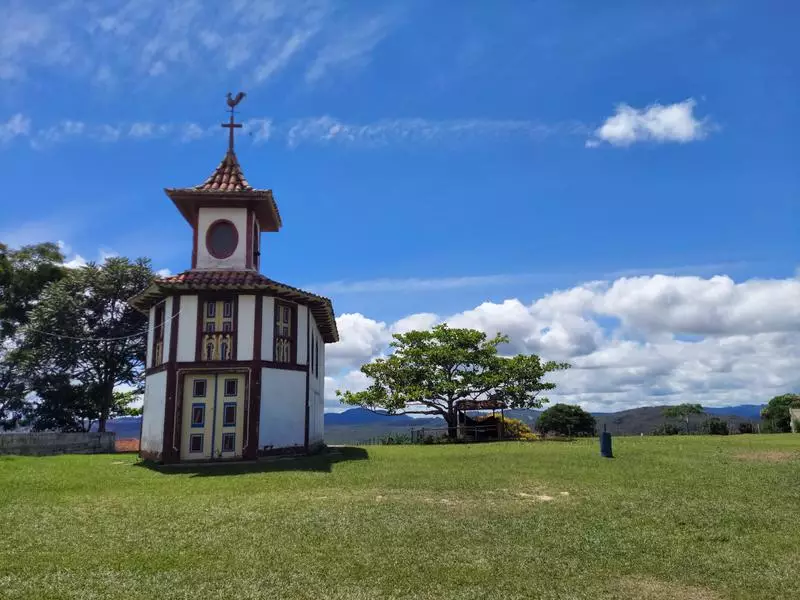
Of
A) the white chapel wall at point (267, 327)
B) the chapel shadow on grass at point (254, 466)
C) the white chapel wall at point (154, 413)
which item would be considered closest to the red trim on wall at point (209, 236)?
the white chapel wall at point (267, 327)

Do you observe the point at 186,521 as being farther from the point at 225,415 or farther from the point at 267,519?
the point at 225,415

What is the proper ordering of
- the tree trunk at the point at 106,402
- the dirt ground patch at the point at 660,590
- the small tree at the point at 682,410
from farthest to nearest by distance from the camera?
the small tree at the point at 682,410 → the tree trunk at the point at 106,402 → the dirt ground patch at the point at 660,590

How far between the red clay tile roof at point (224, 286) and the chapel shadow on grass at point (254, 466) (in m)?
5.62

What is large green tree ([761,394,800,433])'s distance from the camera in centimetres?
4553

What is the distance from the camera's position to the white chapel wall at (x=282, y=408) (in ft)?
64.4

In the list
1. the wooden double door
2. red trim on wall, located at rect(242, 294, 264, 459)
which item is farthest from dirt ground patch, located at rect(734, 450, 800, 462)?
the wooden double door

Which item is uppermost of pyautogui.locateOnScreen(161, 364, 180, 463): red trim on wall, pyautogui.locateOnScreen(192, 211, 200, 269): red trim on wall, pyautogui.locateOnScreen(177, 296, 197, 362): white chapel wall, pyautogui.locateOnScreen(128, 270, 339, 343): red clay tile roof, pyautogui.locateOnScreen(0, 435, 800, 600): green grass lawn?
pyautogui.locateOnScreen(192, 211, 200, 269): red trim on wall

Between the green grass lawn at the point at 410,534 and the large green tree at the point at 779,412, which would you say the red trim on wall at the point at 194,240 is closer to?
the green grass lawn at the point at 410,534

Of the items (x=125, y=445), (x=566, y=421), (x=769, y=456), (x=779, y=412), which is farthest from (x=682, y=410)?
(x=125, y=445)

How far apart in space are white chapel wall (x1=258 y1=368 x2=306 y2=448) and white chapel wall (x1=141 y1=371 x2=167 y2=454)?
328 centimetres

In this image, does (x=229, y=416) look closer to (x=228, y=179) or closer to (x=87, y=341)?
(x=228, y=179)

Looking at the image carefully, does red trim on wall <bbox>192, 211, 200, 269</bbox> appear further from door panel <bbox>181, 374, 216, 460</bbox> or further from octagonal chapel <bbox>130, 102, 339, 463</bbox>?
door panel <bbox>181, 374, 216, 460</bbox>

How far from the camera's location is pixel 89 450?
29578 millimetres

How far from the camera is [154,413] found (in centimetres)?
2058
